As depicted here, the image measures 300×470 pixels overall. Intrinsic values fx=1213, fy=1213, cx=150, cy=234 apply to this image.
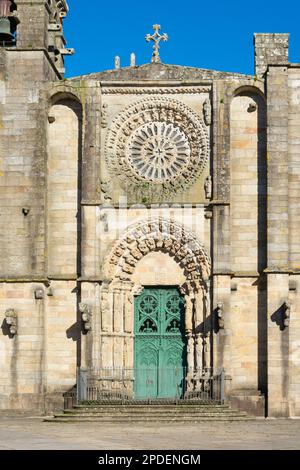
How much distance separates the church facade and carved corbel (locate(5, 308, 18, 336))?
0.04m

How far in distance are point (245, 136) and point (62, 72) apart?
563 centimetres

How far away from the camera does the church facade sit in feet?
89.6

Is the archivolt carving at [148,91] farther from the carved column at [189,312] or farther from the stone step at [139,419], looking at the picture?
the stone step at [139,419]

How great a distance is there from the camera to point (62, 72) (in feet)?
102

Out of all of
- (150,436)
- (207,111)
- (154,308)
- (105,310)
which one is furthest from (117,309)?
(150,436)

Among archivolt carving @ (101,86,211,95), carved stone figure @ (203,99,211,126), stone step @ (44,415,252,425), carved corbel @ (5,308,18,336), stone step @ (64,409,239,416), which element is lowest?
stone step @ (44,415,252,425)

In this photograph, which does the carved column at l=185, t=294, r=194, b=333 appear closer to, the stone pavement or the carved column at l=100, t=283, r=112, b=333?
the carved column at l=100, t=283, r=112, b=333

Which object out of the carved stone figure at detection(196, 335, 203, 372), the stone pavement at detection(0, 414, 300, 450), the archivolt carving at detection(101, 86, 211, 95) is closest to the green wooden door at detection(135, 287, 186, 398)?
the carved stone figure at detection(196, 335, 203, 372)

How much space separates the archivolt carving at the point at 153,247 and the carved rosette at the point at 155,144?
Answer: 90 cm

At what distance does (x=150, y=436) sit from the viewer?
21172 mm

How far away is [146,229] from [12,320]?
12.3 feet

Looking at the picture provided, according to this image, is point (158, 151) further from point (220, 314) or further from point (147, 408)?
point (147, 408)
